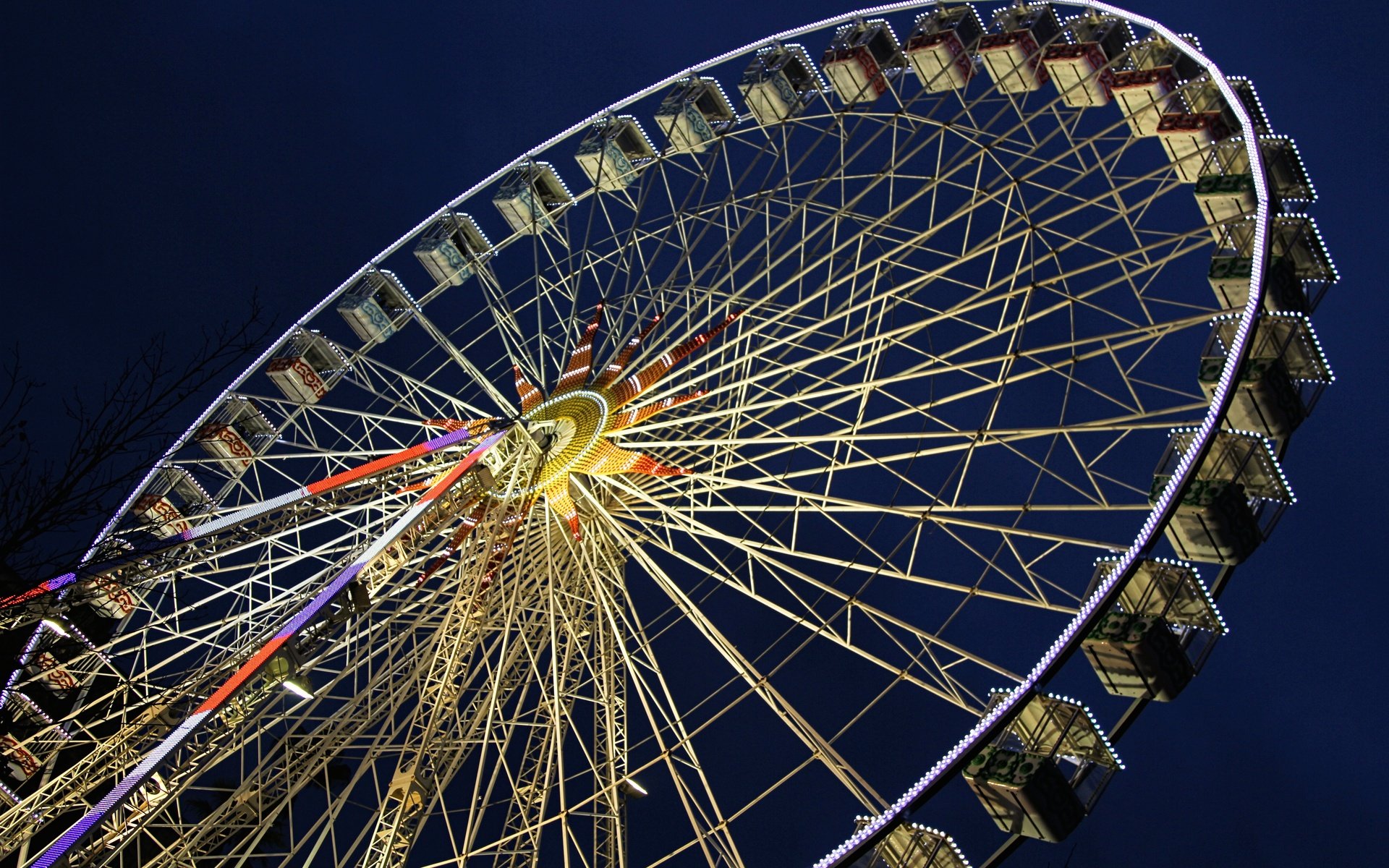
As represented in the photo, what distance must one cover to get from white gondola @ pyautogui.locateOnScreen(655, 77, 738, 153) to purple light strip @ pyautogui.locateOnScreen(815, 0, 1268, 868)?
37.5 feet

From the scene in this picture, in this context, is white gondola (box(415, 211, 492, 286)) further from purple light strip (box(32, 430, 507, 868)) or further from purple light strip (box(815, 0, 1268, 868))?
purple light strip (box(815, 0, 1268, 868))

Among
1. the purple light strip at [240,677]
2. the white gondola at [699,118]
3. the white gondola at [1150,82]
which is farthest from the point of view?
the white gondola at [699,118]

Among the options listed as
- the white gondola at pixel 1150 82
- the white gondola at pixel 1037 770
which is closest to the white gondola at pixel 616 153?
the white gondola at pixel 1150 82

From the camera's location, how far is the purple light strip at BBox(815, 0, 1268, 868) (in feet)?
56.7

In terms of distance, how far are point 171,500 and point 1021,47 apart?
1809 cm

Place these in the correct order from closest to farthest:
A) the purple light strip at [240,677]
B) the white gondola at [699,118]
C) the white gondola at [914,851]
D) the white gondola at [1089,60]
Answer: the purple light strip at [240,677]
the white gondola at [914,851]
the white gondola at [1089,60]
the white gondola at [699,118]

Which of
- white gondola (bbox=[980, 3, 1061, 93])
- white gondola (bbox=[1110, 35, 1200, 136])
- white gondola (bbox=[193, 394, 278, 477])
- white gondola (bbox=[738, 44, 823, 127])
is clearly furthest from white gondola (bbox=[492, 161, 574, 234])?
white gondola (bbox=[1110, 35, 1200, 136])

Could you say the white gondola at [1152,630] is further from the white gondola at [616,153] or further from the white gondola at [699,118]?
the white gondola at [616,153]

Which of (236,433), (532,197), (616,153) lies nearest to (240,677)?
(236,433)

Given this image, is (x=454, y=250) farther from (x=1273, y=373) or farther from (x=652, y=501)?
(x=1273, y=373)

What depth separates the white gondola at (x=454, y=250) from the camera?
96.3 ft

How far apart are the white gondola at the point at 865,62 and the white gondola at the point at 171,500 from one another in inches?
547

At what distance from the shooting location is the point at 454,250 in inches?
1163

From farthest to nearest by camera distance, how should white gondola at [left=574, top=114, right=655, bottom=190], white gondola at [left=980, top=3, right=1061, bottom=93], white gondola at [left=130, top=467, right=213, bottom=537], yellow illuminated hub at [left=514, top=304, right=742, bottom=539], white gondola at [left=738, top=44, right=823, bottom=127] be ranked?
white gondola at [left=574, top=114, right=655, bottom=190] < white gondola at [left=738, top=44, right=823, bottom=127] < white gondola at [left=130, top=467, right=213, bottom=537] < white gondola at [left=980, top=3, right=1061, bottom=93] < yellow illuminated hub at [left=514, top=304, right=742, bottom=539]
